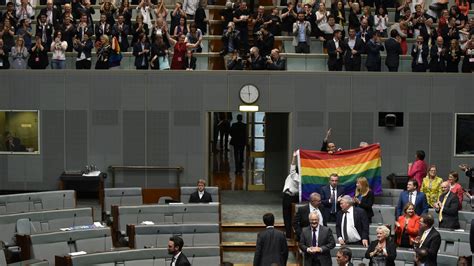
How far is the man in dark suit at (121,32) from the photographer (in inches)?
1044

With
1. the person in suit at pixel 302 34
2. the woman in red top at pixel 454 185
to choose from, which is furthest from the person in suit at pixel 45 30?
the woman in red top at pixel 454 185

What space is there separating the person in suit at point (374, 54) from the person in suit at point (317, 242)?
1050cm

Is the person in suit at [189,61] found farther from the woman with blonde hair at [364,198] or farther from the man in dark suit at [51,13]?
the woman with blonde hair at [364,198]

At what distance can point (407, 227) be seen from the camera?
1786cm

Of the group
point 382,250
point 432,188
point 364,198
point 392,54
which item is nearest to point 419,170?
point 432,188

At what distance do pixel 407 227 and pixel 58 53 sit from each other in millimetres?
11823

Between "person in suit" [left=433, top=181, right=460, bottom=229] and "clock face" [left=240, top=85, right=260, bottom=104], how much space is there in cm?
713

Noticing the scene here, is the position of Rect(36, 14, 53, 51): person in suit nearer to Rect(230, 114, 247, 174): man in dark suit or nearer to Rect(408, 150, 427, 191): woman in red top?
Rect(230, 114, 247, 174): man in dark suit

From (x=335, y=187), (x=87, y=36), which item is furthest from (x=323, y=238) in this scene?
(x=87, y=36)

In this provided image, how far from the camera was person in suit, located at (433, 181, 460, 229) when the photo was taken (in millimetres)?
19172

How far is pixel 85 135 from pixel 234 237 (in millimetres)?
5823

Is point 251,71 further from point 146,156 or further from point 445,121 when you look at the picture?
point 445,121

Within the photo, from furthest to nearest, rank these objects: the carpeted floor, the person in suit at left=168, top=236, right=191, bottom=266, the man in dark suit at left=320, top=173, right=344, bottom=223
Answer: the carpeted floor, the man in dark suit at left=320, top=173, right=344, bottom=223, the person in suit at left=168, top=236, right=191, bottom=266

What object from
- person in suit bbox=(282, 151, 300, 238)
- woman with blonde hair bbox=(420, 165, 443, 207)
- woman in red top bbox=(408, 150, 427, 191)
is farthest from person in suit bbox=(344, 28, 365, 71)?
woman with blonde hair bbox=(420, 165, 443, 207)
